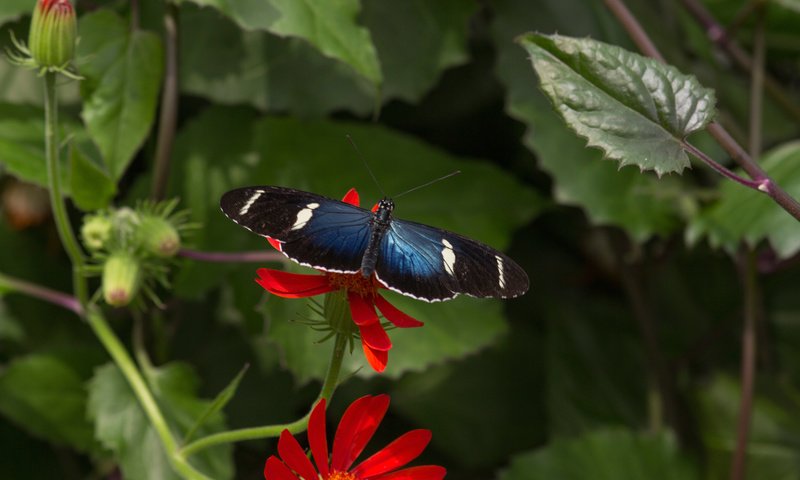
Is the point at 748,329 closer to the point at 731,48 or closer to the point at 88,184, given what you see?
the point at 731,48

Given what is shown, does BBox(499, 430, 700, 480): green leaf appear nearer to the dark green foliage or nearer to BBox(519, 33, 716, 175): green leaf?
the dark green foliage

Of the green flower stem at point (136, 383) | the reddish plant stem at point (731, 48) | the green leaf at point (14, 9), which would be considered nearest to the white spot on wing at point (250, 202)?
the green flower stem at point (136, 383)

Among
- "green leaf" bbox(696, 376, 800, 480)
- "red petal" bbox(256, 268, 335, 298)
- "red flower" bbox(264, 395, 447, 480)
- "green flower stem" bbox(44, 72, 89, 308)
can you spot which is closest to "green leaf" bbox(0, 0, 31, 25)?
"green flower stem" bbox(44, 72, 89, 308)

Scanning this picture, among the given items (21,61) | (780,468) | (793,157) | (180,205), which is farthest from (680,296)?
(21,61)

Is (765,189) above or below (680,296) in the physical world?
above

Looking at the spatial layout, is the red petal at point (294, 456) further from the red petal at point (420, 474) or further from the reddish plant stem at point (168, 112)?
the reddish plant stem at point (168, 112)

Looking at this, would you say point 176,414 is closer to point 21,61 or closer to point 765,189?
point 21,61
